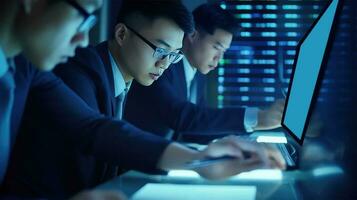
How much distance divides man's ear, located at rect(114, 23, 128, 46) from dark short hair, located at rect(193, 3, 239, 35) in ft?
0.61

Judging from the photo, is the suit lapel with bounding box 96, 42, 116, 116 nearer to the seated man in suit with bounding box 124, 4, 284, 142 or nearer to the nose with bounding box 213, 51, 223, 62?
the seated man in suit with bounding box 124, 4, 284, 142

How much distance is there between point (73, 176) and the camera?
3.19ft

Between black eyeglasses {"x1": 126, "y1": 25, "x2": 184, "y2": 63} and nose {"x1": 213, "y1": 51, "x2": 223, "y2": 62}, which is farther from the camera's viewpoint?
nose {"x1": 213, "y1": 51, "x2": 223, "y2": 62}

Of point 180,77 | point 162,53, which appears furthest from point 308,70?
point 180,77

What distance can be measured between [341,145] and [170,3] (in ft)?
2.06

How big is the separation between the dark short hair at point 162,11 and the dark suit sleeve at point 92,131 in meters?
0.34

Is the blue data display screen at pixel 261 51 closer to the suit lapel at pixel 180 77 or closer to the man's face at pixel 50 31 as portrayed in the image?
the suit lapel at pixel 180 77

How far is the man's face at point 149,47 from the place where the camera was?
1098 millimetres

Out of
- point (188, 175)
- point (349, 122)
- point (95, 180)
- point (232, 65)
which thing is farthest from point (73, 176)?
point (349, 122)

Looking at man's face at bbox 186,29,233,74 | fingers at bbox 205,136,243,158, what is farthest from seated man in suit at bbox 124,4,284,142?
fingers at bbox 205,136,243,158

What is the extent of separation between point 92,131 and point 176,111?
1.94 ft

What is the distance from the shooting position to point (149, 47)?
43.8 inches

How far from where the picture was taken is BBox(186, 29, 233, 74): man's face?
126 cm

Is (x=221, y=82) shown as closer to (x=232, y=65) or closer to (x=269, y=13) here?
(x=232, y=65)
